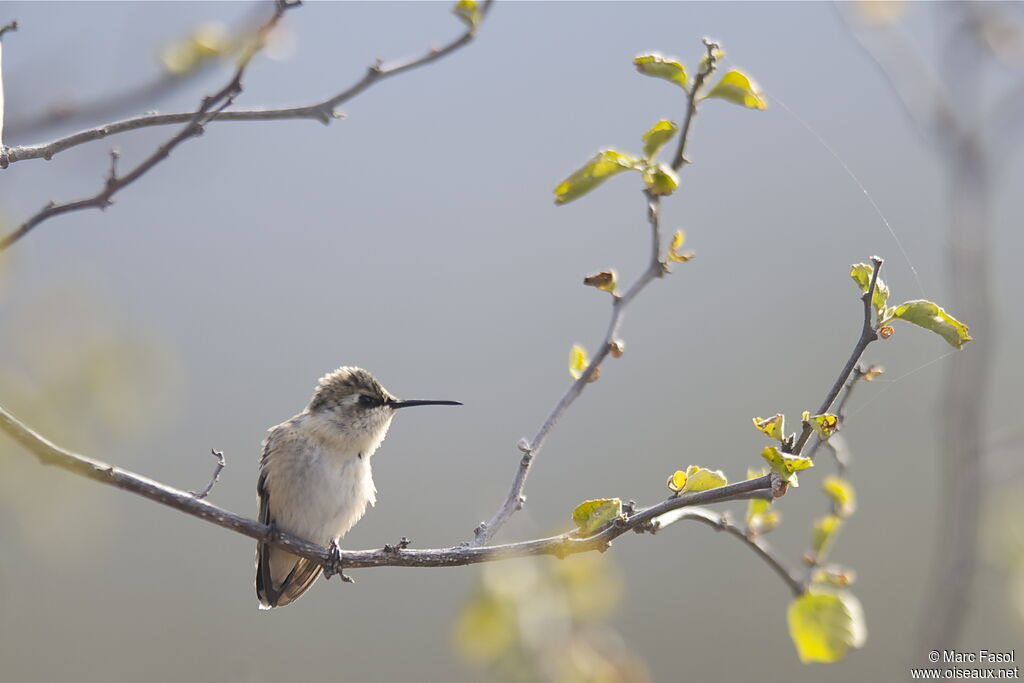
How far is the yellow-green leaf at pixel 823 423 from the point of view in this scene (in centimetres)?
174

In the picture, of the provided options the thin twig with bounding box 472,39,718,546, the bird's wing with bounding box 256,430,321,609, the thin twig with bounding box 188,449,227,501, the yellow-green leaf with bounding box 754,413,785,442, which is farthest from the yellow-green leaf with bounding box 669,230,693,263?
the bird's wing with bounding box 256,430,321,609

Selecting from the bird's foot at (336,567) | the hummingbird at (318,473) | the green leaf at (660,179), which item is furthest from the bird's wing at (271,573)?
the green leaf at (660,179)

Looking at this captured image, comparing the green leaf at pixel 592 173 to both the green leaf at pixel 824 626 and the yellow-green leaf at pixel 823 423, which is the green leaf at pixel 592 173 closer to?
the yellow-green leaf at pixel 823 423

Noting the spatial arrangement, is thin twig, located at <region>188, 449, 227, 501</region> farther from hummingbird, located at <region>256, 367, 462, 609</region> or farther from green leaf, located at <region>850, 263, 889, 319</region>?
green leaf, located at <region>850, 263, 889, 319</region>

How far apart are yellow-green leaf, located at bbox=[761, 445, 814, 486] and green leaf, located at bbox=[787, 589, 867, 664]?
0.65 meters

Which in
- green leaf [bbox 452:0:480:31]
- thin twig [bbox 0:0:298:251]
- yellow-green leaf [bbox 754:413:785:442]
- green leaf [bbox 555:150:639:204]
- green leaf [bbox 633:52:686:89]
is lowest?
yellow-green leaf [bbox 754:413:785:442]

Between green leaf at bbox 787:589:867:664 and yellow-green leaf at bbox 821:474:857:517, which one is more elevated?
yellow-green leaf at bbox 821:474:857:517

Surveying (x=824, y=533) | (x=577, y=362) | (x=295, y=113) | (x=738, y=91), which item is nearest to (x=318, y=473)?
(x=577, y=362)

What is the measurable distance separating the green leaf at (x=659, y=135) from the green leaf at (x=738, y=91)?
10 centimetres

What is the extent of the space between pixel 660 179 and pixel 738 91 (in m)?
0.24

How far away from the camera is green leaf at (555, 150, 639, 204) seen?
1989 millimetres

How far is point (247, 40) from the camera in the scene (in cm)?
237

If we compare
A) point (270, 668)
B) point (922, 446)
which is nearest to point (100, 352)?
point (270, 668)

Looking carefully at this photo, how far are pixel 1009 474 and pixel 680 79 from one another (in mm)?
1023
